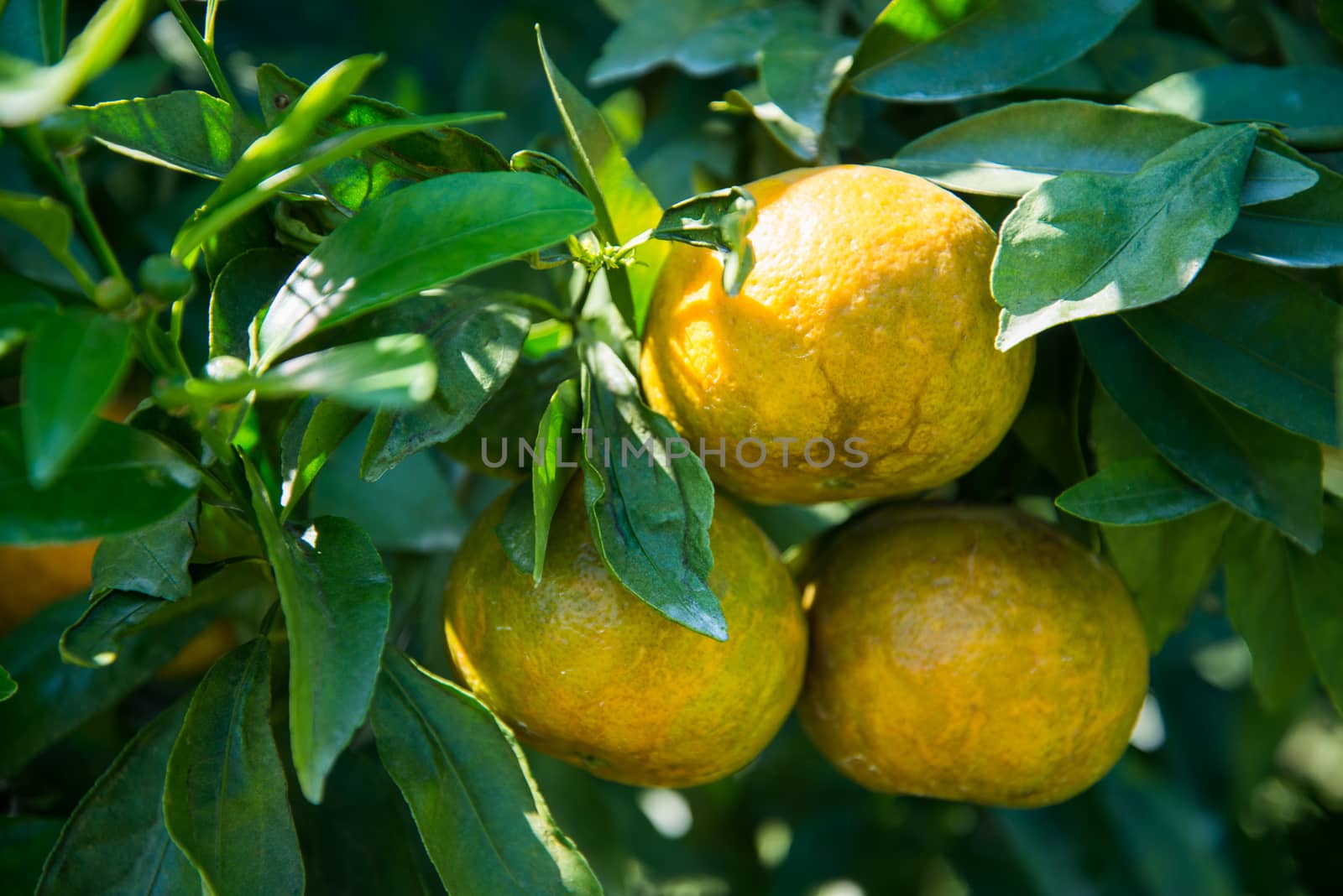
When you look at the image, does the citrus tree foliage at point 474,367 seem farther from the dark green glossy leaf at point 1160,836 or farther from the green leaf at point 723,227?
the dark green glossy leaf at point 1160,836

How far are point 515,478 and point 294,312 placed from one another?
0.99 feet

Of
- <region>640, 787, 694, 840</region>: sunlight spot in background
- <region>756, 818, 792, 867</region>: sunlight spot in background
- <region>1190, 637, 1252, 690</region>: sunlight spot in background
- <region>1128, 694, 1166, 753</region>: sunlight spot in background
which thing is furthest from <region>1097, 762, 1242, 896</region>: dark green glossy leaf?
<region>640, 787, 694, 840</region>: sunlight spot in background

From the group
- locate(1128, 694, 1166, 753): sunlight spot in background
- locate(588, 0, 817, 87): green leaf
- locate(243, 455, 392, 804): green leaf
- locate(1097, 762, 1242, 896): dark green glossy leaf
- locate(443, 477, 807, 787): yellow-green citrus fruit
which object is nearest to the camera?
locate(243, 455, 392, 804): green leaf

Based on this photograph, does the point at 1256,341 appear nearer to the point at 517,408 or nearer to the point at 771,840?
the point at 517,408

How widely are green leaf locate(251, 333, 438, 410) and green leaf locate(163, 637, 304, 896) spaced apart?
0.29 metres

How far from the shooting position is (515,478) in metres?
0.88

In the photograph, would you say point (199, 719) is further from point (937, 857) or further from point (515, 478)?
point (937, 857)

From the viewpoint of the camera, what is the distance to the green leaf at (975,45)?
0.83 metres

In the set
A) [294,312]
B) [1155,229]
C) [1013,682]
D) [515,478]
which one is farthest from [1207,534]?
[294,312]

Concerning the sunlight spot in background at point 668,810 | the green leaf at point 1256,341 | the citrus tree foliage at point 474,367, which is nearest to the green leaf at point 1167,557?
the citrus tree foliage at point 474,367

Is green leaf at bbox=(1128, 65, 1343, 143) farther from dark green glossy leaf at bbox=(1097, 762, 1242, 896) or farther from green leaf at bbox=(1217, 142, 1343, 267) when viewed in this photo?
dark green glossy leaf at bbox=(1097, 762, 1242, 896)

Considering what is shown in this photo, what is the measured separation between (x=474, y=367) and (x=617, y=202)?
0.17 m

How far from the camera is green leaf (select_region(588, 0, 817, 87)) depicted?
1035 millimetres

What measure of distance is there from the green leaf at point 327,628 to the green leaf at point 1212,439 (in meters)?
0.51
